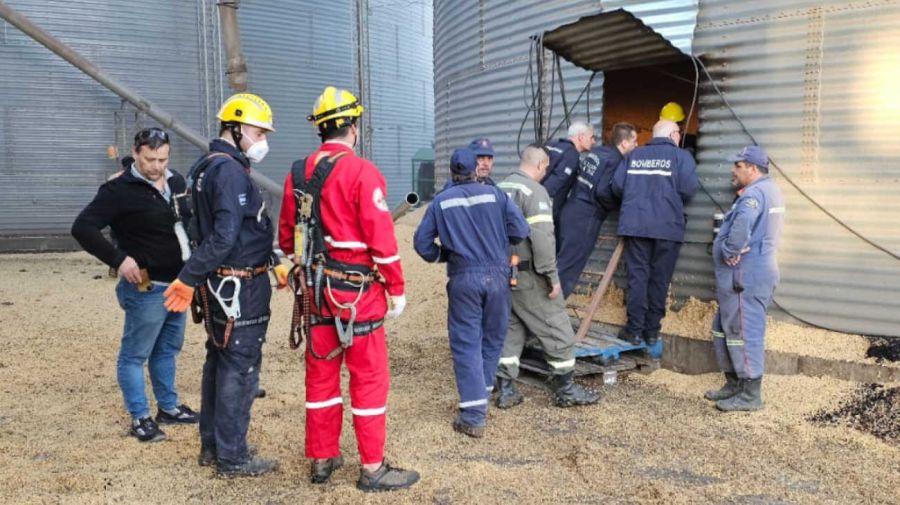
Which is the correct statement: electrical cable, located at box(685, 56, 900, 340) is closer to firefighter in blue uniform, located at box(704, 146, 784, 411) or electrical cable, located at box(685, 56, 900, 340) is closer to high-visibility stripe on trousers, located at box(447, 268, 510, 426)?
firefighter in blue uniform, located at box(704, 146, 784, 411)

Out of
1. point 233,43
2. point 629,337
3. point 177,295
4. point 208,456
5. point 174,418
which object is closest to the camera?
point 177,295

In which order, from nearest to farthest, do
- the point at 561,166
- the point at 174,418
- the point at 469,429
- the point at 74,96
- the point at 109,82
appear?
1. the point at 469,429
2. the point at 174,418
3. the point at 561,166
4. the point at 109,82
5. the point at 74,96

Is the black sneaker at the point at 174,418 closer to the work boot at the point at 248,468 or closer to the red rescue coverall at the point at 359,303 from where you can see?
the work boot at the point at 248,468

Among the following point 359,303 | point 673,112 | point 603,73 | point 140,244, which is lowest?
point 359,303

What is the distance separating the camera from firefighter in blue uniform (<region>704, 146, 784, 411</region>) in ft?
16.0

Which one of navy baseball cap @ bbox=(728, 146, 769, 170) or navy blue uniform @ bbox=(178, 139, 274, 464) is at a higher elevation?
navy baseball cap @ bbox=(728, 146, 769, 170)

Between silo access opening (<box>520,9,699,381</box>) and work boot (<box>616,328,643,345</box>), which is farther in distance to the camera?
work boot (<box>616,328,643,345</box>)

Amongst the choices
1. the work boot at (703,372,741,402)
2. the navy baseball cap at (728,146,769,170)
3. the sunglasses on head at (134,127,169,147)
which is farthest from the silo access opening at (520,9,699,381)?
the sunglasses on head at (134,127,169,147)

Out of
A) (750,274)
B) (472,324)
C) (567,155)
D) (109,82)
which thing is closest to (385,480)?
(472,324)

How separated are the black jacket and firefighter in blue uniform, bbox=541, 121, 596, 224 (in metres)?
3.26

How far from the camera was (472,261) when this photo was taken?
458 cm

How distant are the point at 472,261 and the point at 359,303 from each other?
3.65 ft

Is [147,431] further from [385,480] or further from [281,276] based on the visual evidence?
[385,480]

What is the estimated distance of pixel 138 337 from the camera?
436cm
